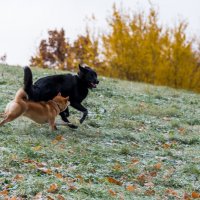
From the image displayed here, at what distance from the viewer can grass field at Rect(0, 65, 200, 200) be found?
21.7 ft

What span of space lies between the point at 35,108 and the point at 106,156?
5.30 feet

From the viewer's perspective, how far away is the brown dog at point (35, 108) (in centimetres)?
911

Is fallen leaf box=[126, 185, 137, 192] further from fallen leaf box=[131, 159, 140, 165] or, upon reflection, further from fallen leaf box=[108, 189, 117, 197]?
fallen leaf box=[131, 159, 140, 165]

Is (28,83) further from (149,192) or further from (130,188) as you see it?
(149,192)

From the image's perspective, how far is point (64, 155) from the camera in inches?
319

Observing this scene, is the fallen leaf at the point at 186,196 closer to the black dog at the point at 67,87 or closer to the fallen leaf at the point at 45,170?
the fallen leaf at the point at 45,170

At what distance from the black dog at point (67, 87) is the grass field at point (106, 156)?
0.53 meters

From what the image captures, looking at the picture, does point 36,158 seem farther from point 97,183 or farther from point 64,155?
point 97,183

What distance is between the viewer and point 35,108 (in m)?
9.36

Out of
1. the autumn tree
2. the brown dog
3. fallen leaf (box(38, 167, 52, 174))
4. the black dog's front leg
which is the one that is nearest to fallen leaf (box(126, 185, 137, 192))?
fallen leaf (box(38, 167, 52, 174))

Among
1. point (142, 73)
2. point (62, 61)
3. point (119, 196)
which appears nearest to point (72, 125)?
point (119, 196)

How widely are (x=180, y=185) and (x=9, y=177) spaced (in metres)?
2.44

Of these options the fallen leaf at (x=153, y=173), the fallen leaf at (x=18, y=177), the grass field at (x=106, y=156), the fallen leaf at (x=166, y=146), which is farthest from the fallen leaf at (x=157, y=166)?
the fallen leaf at (x=18, y=177)

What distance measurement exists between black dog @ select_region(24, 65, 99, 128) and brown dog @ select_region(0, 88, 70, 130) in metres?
0.17
